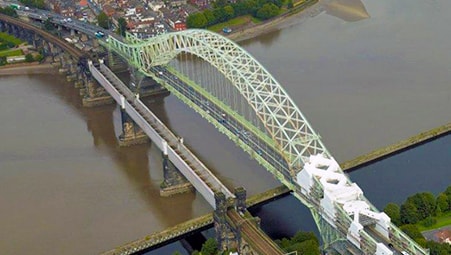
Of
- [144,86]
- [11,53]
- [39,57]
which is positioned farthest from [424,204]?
[11,53]

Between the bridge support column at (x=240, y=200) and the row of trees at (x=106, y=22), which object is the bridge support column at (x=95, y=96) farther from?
the bridge support column at (x=240, y=200)

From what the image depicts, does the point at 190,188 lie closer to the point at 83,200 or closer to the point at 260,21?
the point at 83,200

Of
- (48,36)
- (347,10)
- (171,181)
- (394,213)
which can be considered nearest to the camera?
(394,213)

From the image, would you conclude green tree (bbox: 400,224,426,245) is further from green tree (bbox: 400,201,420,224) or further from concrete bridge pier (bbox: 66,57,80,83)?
concrete bridge pier (bbox: 66,57,80,83)

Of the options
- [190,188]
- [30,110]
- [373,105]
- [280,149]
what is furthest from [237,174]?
[30,110]

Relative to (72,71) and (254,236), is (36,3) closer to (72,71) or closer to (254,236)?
(72,71)

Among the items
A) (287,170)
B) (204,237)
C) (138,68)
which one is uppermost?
(138,68)
